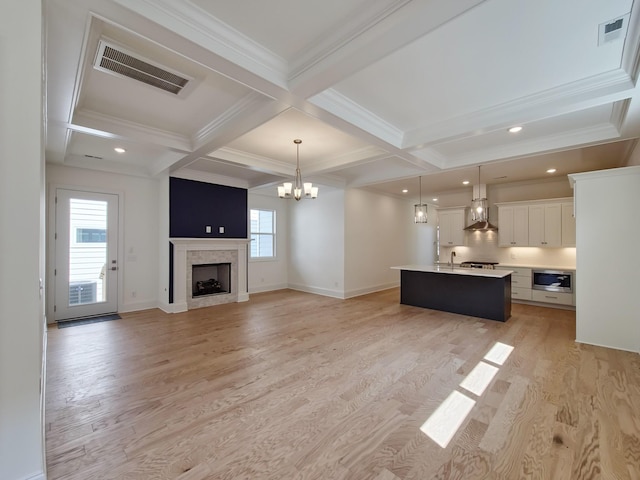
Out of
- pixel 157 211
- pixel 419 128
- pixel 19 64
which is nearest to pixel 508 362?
pixel 419 128

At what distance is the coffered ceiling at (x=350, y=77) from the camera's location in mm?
1981

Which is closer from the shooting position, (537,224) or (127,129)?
(127,129)

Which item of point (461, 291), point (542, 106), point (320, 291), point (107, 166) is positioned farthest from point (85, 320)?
point (542, 106)

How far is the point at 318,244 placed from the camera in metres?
7.84

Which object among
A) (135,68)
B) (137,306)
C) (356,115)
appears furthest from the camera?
(137,306)

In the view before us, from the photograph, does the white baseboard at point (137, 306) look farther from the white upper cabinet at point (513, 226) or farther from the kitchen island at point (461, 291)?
the white upper cabinet at point (513, 226)

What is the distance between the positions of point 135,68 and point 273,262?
631 cm

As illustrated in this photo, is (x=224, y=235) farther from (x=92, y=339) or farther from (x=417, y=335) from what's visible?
Result: (x=417, y=335)

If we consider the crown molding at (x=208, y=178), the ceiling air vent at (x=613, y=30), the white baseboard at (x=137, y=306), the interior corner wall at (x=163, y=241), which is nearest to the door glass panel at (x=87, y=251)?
the white baseboard at (x=137, y=306)

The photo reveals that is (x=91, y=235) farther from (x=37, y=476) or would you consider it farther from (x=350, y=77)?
(x=350, y=77)

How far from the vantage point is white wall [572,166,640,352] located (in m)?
3.71

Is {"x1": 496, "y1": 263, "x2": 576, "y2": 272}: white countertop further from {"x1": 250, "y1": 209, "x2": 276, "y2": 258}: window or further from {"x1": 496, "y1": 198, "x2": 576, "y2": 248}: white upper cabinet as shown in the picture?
{"x1": 250, "y1": 209, "x2": 276, "y2": 258}: window

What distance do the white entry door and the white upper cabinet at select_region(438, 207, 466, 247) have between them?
7976 mm

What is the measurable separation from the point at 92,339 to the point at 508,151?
7.11 m
